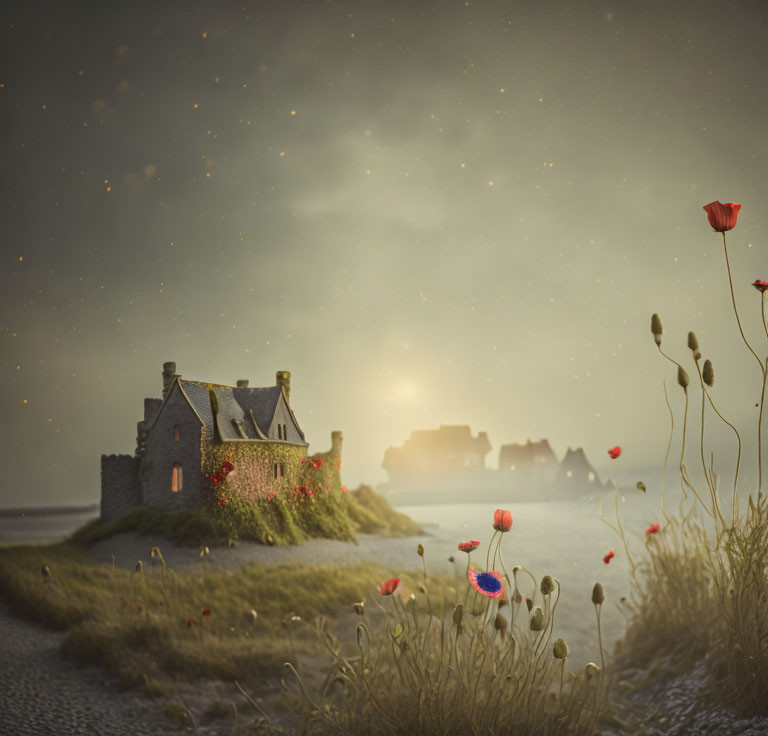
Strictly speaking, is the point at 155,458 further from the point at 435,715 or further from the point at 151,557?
the point at 435,715

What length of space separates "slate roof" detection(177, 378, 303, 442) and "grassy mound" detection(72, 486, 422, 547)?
1293mm

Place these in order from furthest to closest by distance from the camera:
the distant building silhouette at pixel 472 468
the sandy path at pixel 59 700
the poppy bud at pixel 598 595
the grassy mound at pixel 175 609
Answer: the distant building silhouette at pixel 472 468 < the grassy mound at pixel 175 609 < the sandy path at pixel 59 700 < the poppy bud at pixel 598 595

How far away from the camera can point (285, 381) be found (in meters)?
10.9

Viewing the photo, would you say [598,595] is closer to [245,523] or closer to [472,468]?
[245,523]

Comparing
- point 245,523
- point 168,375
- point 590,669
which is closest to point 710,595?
point 590,669

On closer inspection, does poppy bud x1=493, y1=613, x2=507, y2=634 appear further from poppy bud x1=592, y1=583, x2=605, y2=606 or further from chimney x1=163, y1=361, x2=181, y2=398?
chimney x1=163, y1=361, x2=181, y2=398

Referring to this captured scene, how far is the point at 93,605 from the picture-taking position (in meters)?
8.66

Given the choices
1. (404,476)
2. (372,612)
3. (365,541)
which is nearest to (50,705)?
(372,612)

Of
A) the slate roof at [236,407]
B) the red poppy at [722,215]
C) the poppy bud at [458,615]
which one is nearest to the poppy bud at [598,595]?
the poppy bud at [458,615]

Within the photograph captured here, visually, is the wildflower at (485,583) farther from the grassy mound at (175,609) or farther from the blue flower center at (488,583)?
the grassy mound at (175,609)

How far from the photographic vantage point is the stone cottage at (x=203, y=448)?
9.53 m

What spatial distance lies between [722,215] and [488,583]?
→ 390cm

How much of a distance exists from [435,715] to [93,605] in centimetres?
624

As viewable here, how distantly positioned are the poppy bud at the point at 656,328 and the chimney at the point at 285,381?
700cm
